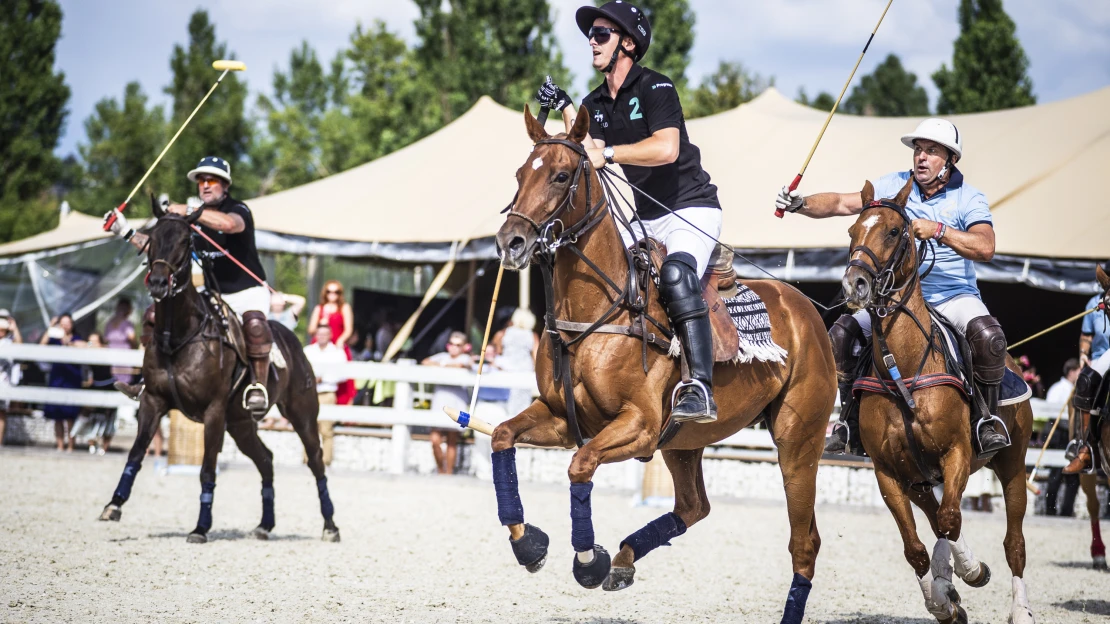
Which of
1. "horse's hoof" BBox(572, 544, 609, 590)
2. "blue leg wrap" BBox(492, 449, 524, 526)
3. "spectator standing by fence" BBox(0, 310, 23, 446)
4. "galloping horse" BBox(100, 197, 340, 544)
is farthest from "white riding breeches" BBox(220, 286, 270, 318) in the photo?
"spectator standing by fence" BBox(0, 310, 23, 446)

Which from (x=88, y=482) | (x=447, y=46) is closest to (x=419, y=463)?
(x=88, y=482)

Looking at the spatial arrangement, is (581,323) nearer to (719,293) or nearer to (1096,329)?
(719,293)

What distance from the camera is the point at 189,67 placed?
47.0 m

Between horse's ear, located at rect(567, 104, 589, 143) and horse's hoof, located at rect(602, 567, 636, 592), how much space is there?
2.22 metres

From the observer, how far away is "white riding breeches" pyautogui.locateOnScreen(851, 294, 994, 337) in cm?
712

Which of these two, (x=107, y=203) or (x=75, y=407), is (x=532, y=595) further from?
(x=107, y=203)

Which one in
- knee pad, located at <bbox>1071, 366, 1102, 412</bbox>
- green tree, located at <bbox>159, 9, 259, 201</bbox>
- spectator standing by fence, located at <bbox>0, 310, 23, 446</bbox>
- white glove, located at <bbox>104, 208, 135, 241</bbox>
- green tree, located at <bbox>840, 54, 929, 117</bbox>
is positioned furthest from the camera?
green tree, located at <bbox>840, 54, 929, 117</bbox>

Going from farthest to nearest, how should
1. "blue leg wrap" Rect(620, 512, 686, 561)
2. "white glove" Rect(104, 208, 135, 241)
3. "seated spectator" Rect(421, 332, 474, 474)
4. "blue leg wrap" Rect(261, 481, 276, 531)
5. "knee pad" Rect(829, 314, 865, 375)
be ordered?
"seated spectator" Rect(421, 332, 474, 474) < "blue leg wrap" Rect(261, 481, 276, 531) < "white glove" Rect(104, 208, 135, 241) < "knee pad" Rect(829, 314, 865, 375) < "blue leg wrap" Rect(620, 512, 686, 561)

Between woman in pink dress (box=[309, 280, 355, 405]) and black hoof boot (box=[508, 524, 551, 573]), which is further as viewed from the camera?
woman in pink dress (box=[309, 280, 355, 405])

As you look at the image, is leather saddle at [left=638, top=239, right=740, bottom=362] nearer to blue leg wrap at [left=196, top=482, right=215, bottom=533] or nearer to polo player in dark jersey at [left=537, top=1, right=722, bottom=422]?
polo player in dark jersey at [left=537, top=1, right=722, bottom=422]

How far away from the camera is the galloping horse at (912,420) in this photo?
256 inches

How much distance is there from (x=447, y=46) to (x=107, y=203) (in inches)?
717

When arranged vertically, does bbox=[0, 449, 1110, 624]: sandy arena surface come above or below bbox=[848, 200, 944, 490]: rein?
below

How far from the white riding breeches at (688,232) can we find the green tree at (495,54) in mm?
28440
